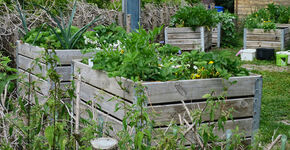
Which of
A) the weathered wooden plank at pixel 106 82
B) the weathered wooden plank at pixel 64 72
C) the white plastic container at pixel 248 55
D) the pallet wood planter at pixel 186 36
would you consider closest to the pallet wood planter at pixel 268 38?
the white plastic container at pixel 248 55

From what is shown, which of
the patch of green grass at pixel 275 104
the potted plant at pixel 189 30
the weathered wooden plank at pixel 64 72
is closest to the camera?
the weathered wooden plank at pixel 64 72

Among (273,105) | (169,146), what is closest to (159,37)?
(273,105)

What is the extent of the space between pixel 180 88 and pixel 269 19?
23.9ft

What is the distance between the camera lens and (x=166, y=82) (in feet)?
8.71

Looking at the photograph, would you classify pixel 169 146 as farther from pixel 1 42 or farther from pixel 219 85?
pixel 1 42

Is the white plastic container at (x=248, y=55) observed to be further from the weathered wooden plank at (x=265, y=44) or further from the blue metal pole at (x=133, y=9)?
the blue metal pole at (x=133, y=9)

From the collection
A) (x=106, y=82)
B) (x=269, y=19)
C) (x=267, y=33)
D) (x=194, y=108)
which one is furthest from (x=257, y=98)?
(x=269, y=19)

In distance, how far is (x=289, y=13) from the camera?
9.44 metres

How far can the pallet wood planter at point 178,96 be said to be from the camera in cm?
265

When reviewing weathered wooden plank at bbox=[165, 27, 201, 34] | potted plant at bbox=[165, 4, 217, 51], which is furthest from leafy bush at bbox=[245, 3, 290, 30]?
weathered wooden plank at bbox=[165, 27, 201, 34]

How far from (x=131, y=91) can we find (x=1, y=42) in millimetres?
2733

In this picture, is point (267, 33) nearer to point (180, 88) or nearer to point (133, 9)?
point (133, 9)

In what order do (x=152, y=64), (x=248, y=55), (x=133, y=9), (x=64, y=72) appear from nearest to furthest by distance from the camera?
(x=152, y=64), (x=64, y=72), (x=133, y=9), (x=248, y=55)

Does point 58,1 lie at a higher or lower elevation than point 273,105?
higher
